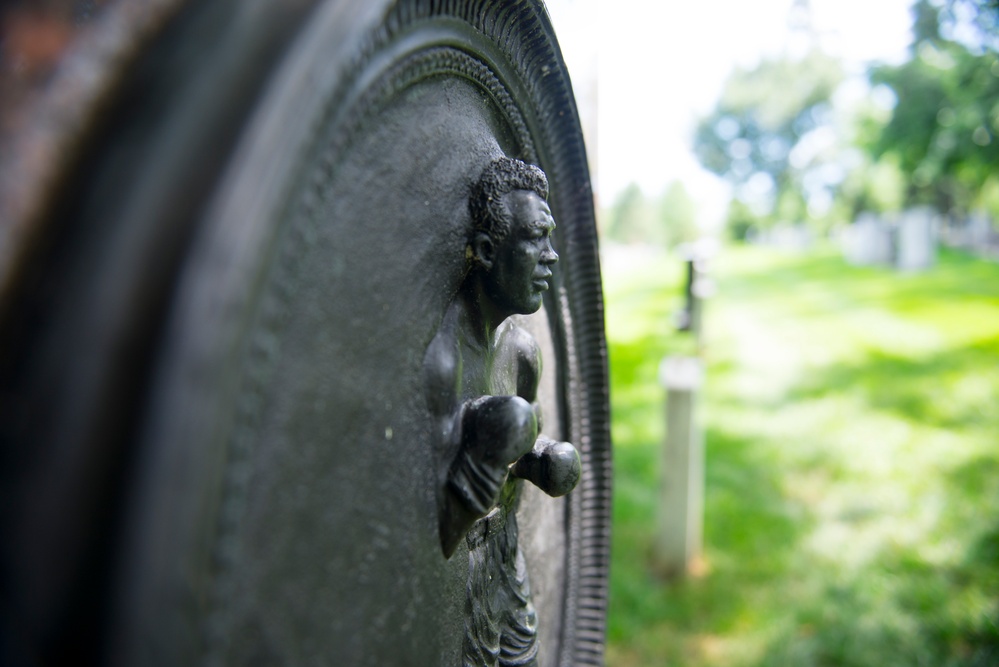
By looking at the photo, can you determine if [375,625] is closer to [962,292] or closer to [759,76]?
[962,292]

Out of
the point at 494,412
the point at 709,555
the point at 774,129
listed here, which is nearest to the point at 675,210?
the point at 774,129

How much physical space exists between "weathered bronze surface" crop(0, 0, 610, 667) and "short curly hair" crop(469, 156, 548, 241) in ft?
0.04

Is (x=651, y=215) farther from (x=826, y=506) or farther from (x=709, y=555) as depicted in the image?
(x=709, y=555)

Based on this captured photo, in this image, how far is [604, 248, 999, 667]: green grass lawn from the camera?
3520 mm

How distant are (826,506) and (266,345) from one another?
511cm

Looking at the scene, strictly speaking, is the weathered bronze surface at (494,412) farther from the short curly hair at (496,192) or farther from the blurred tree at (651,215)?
the blurred tree at (651,215)

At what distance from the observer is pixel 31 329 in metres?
0.60

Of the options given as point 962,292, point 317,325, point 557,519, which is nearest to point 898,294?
point 962,292

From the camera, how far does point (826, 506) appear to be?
4941 mm

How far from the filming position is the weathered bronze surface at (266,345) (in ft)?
1.89

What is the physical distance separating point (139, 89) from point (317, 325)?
0.29 metres

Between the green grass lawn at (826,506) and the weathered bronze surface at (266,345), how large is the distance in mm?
2946

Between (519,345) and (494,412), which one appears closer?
(494,412)

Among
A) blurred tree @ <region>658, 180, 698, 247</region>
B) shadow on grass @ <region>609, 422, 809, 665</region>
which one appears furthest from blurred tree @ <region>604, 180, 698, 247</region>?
shadow on grass @ <region>609, 422, 809, 665</region>
